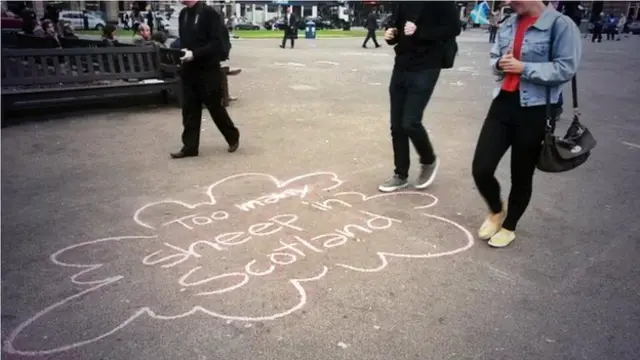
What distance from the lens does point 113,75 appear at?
26.4 ft

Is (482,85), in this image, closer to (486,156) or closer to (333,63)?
(333,63)

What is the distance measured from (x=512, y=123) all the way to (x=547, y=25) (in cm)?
64

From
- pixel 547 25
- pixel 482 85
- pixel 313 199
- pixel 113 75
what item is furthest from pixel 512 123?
pixel 482 85

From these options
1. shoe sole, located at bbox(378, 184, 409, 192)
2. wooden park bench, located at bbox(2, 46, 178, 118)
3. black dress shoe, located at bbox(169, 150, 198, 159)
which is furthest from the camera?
wooden park bench, located at bbox(2, 46, 178, 118)

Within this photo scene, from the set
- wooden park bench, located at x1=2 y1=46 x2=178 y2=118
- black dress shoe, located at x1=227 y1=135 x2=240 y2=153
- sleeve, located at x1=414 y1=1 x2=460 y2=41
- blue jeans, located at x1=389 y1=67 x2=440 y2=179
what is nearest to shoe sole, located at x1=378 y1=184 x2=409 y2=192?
blue jeans, located at x1=389 y1=67 x2=440 y2=179

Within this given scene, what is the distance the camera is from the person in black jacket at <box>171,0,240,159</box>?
207 inches

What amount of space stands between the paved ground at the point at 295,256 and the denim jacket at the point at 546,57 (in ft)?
3.67

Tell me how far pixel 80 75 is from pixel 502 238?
6.60m

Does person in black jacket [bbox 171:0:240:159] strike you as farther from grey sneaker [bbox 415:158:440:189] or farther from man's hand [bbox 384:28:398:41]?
grey sneaker [bbox 415:158:440:189]

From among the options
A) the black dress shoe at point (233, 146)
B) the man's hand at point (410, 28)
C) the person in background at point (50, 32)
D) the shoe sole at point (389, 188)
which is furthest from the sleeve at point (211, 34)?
the person in background at point (50, 32)

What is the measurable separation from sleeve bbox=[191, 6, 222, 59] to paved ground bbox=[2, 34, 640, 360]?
1164 mm

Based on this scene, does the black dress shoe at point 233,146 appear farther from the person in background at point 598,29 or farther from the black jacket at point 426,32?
the person in background at point 598,29

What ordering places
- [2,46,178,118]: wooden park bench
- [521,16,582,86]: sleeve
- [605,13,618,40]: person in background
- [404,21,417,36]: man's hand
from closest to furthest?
[521,16,582,86]: sleeve
[404,21,417,36]: man's hand
[2,46,178,118]: wooden park bench
[605,13,618,40]: person in background

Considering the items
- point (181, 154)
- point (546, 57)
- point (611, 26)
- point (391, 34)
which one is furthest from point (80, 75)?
point (611, 26)
